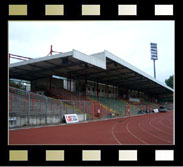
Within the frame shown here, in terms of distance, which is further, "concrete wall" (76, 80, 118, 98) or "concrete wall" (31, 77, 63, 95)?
"concrete wall" (76, 80, 118, 98)

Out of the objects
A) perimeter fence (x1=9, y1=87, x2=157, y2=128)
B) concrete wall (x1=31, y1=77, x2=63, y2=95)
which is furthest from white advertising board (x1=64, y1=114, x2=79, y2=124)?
concrete wall (x1=31, y1=77, x2=63, y2=95)

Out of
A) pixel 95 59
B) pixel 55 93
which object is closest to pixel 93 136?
pixel 95 59

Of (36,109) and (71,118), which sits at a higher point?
(36,109)

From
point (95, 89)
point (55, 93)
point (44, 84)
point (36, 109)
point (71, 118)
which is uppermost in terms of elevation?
point (44, 84)

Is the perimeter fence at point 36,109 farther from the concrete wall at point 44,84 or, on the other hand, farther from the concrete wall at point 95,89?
the concrete wall at point 95,89

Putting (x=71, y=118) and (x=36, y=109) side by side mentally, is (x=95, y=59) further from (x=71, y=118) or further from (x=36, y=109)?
(x=36, y=109)

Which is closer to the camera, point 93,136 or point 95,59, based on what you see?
→ point 93,136

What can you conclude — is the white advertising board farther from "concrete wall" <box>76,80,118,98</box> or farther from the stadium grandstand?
"concrete wall" <box>76,80,118,98</box>

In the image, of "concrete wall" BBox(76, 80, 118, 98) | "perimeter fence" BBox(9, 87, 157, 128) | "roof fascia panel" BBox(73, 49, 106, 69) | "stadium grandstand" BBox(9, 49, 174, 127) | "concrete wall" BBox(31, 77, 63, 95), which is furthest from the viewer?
"concrete wall" BBox(76, 80, 118, 98)

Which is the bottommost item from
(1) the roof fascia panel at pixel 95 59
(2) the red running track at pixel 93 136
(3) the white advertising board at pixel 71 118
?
(3) the white advertising board at pixel 71 118

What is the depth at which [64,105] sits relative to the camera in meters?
18.5

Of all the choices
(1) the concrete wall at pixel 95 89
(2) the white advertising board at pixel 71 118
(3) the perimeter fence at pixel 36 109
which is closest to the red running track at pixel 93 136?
(3) the perimeter fence at pixel 36 109

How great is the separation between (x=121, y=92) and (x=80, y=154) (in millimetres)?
44687
